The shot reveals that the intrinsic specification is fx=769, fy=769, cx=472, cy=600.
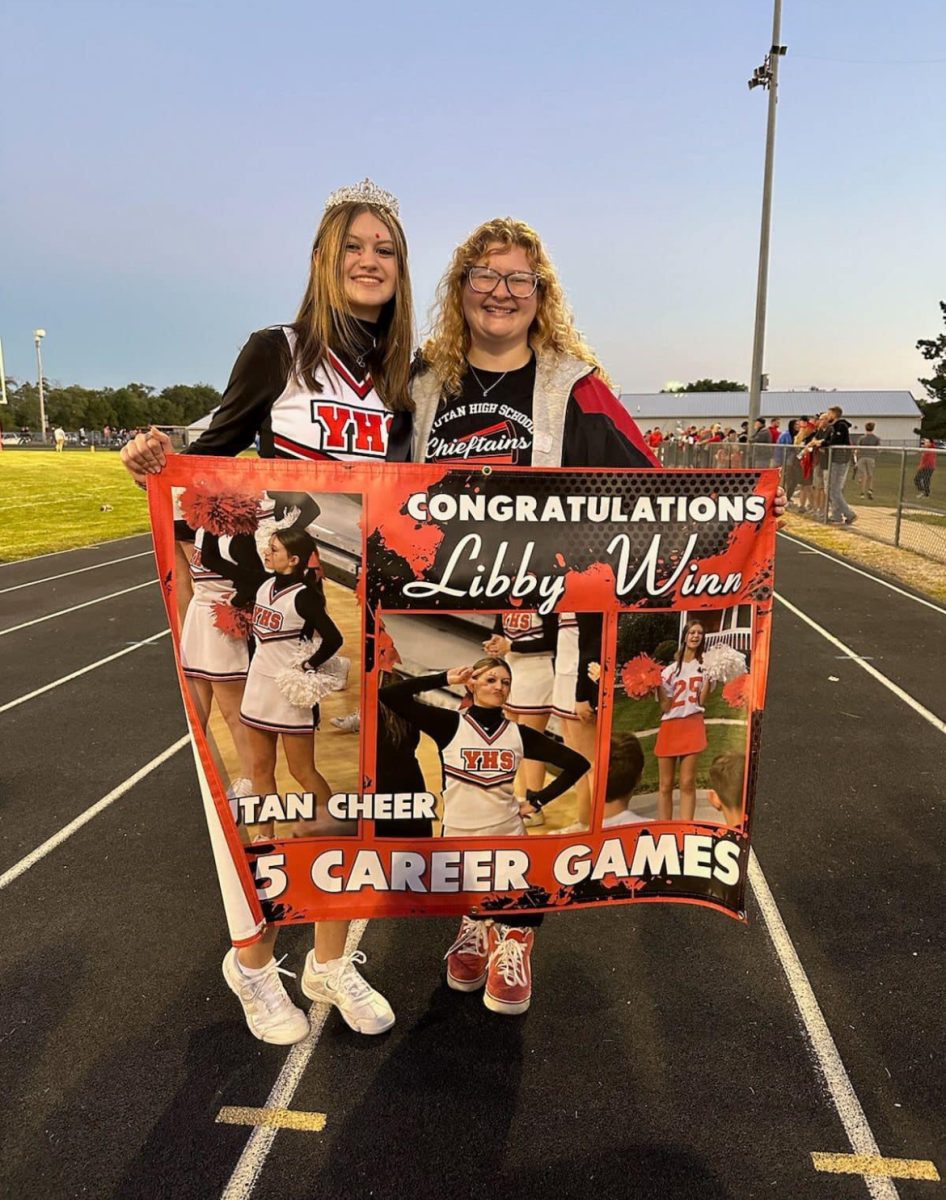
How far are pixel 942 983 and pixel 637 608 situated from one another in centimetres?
197

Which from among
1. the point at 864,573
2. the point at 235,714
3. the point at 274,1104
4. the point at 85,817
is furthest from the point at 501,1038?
the point at 864,573

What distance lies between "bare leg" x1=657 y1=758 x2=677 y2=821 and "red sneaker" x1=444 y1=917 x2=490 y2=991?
2.99 feet

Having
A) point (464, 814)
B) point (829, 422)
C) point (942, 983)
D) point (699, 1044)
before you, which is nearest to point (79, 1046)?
point (464, 814)

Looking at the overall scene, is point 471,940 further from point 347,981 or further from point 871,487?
point 871,487

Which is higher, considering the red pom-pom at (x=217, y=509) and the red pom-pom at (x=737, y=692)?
the red pom-pom at (x=217, y=509)

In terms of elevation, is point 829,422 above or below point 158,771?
above

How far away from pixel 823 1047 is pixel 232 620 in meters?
2.35

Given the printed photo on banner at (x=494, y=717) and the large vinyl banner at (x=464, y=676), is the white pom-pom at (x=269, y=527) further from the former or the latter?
the printed photo on banner at (x=494, y=717)

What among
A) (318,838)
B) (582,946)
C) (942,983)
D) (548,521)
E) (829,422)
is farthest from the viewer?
(829,422)

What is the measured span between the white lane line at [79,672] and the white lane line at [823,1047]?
18.1ft

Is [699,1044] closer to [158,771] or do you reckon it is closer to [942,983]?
[942,983]

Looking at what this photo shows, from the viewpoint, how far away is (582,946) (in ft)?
10.1

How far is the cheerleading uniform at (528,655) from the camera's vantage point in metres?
2.16

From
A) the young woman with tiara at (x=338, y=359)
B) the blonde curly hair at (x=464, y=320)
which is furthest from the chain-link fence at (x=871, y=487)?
the young woman with tiara at (x=338, y=359)
